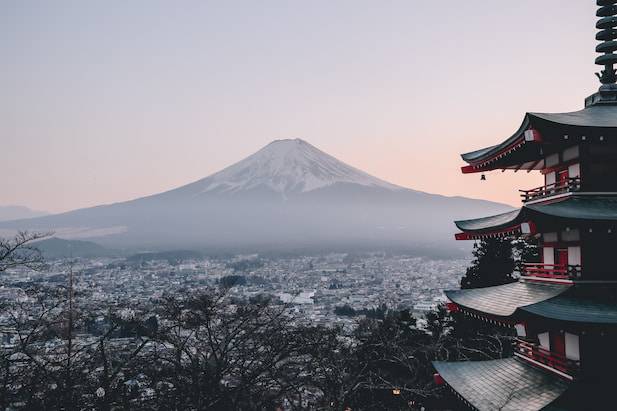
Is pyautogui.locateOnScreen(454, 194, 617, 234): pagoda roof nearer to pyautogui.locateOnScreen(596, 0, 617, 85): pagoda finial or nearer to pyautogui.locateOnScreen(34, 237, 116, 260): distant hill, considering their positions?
pyautogui.locateOnScreen(596, 0, 617, 85): pagoda finial

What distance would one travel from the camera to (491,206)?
190875 mm

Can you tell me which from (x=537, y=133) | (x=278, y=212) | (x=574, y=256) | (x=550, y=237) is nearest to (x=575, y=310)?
(x=574, y=256)

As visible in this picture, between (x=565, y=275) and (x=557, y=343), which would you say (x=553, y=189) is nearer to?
(x=565, y=275)

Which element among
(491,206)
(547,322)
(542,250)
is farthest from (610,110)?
(491,206)

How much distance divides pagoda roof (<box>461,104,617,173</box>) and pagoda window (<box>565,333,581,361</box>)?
313cm

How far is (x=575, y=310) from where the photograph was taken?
820cm

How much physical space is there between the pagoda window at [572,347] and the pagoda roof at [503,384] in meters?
0.43

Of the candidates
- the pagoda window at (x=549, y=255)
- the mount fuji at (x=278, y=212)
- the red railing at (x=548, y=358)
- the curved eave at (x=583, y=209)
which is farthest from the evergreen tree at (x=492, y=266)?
the mount fuji at (x=278, y=212)

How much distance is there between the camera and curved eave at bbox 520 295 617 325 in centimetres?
785

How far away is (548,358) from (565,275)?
56.6 inches

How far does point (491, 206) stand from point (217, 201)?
95.6 meters

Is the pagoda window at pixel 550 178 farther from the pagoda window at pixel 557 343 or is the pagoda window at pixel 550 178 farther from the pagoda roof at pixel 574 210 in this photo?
the pagoda window at pixel 557 343

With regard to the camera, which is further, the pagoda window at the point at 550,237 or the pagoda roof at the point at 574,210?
the pagoda window at the point at 550,237

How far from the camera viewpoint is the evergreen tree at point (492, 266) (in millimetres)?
22156
